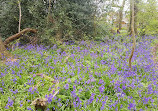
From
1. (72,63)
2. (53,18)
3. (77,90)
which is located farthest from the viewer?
(53,18)

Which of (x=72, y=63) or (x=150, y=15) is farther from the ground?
(x=150, y=15)

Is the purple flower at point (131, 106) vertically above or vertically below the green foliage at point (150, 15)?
below

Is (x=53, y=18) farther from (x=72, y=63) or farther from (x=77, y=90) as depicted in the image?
(x=77, y=90)

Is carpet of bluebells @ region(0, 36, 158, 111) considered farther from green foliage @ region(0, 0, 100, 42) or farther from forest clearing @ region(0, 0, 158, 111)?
green foliage @ region(0, 0, 100, 42)

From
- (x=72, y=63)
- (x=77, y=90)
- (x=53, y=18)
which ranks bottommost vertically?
(x=77, y=90)

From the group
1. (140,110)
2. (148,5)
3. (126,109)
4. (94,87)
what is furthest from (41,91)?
(148,5)

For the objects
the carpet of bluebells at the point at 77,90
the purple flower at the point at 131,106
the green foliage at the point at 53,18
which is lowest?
the purple flower at the point at 131,106

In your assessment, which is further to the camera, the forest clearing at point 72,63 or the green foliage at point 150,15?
the green foliage at point 150,15

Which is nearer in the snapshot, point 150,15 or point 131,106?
point 131,106

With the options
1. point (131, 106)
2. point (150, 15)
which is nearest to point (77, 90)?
point (131, 106)

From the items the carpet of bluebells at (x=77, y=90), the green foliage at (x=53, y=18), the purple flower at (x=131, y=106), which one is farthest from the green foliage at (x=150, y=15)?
the purple flower at (x=131, y=106)

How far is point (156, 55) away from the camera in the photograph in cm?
696

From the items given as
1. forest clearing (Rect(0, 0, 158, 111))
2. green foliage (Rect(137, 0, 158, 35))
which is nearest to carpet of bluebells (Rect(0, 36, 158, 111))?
forest clearing (Rect(0, 0, 158, 111))

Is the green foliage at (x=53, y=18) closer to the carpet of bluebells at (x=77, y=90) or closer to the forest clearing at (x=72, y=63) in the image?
the forest clearing at (x=72, y=63)
